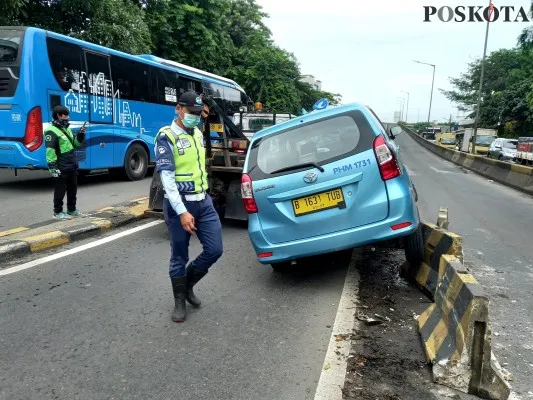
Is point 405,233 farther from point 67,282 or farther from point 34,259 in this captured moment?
point 34,259

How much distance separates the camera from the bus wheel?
11.3 m

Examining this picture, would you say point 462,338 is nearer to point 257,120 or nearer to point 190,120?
point 190,120

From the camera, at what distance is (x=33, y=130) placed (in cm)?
873

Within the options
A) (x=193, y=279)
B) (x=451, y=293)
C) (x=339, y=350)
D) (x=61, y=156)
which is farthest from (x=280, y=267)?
(x=61, y=156)

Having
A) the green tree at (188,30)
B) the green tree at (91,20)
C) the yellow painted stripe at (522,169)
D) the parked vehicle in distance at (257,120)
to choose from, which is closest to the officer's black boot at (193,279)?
the parked vehicle in distance at (257,120)

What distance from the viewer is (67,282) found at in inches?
170

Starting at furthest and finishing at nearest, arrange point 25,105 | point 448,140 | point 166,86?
point 448,140 → point 166,86 → point 25,105

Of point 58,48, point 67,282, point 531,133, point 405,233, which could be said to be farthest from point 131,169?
point 531,133

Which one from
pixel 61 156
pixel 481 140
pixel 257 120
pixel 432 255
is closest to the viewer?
pixel 432 255

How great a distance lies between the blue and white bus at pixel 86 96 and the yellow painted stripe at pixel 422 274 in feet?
24.6

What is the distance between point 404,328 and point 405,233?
912mm

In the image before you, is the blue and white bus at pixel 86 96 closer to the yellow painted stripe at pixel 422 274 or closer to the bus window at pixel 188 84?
the bus window at pixel 188 84

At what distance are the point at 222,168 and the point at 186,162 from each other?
308 cm

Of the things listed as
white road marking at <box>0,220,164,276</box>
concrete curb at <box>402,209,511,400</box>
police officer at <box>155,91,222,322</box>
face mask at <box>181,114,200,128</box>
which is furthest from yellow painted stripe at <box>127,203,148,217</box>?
concrete curb at <box>402,209,511,400</box>
